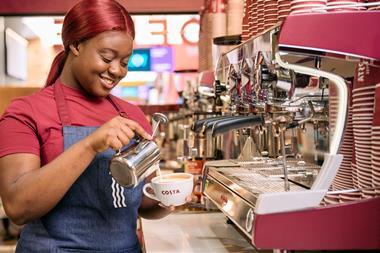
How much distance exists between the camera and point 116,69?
1.22 m

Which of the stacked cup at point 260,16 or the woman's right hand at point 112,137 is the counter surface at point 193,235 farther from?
the stacked cup at point 260,16

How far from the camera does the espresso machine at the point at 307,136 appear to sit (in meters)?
0.90

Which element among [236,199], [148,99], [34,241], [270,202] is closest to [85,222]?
[34,241]

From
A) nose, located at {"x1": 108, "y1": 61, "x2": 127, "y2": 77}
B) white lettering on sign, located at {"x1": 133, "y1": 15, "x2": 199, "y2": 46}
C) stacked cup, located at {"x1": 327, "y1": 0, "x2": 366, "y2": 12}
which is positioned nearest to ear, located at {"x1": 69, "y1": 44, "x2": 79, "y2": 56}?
nose, located at {"x1": 108, "y1": 61, "x2": 127, "y2": 77}

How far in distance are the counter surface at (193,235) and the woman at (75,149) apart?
0.21 m

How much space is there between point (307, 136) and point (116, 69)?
1.58ft

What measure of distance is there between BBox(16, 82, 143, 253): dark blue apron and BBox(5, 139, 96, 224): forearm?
0.15 metres

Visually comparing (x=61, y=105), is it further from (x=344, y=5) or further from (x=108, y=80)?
(x=344, y=5)

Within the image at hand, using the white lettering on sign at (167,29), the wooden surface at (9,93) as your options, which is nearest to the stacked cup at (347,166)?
the wooden surface at (9,93)

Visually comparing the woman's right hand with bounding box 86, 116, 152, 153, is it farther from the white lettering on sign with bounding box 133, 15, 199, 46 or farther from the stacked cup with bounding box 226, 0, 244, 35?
the white lettering on sign with bounding box 133, 15, 199, 46

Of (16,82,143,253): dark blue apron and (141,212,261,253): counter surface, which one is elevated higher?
(16,82,143,253): dark blue apron

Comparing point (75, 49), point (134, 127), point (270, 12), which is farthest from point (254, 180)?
point (75, 49)

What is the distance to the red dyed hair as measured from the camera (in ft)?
4.02

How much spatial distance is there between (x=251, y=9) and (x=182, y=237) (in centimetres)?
78
